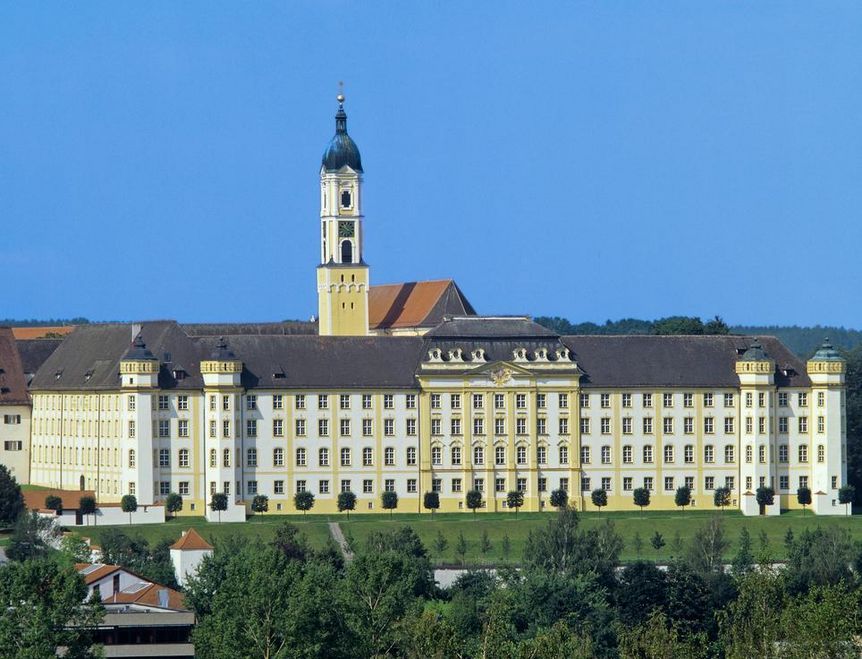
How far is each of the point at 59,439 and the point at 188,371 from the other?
975 cm

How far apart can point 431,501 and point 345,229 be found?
28492 millimetres

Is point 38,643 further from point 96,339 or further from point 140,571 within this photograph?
point 96,339

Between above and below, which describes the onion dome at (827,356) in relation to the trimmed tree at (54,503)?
above

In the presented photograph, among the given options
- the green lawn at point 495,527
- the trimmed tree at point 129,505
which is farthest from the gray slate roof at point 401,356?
the trimmed tree at point 129,505

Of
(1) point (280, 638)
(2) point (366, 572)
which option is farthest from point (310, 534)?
(1) point (280, 638)

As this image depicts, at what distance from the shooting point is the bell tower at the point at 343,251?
600 ft

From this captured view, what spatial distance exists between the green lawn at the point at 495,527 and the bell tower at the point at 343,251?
27276 mm

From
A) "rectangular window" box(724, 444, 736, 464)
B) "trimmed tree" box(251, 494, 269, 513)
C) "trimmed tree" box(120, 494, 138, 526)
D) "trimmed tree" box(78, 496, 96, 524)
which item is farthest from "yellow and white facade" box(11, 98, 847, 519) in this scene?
"trimmed tree" box(78, 496, 96, 524)

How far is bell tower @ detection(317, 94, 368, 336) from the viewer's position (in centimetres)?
18300

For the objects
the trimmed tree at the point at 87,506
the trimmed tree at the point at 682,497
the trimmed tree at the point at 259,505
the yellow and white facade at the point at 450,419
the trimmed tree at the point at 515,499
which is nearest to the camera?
the trimmed tree at the point at 87,506

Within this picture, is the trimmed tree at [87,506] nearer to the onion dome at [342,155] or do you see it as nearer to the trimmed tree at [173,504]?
the trimmed tree at [173,504]

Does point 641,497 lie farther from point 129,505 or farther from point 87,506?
point 87,506

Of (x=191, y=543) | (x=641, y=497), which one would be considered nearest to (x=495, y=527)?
(x=641, y=497)

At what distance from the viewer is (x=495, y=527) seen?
15238 cm
